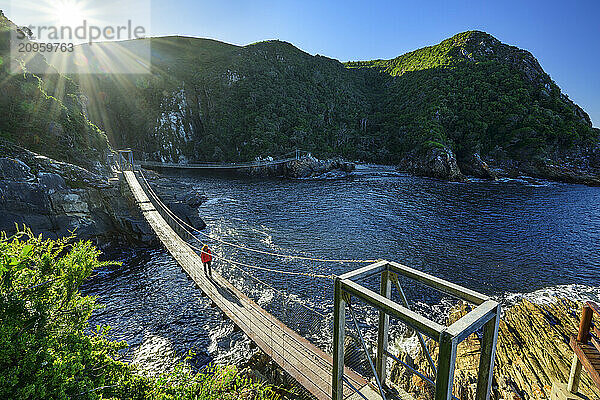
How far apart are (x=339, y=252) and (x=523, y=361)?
10849 mm

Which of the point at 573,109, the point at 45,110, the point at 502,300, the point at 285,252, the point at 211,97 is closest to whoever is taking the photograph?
the point at 502,300

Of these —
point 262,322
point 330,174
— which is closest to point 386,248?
point 262,322

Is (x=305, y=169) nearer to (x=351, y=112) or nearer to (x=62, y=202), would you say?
(x=62, y=202)

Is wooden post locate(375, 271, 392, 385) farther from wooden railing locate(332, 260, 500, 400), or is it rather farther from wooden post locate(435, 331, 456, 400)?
wooden post locate(435, 331, 456, 400)

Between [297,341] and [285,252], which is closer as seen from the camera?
[297,341]

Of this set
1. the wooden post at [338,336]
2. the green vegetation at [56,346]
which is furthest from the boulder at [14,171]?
the wooden post at [338,336]

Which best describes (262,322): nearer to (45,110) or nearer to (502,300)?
(502,300)

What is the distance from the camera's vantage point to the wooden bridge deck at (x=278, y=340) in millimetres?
6266

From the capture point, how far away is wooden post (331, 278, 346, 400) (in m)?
4.97

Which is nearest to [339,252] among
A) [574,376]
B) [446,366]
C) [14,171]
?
[574,376]

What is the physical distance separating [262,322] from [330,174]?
149 ft

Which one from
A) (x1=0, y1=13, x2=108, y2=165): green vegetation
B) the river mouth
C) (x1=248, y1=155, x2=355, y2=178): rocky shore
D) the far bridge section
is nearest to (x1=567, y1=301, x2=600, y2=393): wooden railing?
the river mouth

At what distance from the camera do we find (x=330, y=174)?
52.8 m

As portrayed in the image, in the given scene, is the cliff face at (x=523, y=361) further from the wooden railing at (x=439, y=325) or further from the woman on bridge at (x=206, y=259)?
the woman on bridge at (x=206, y=259)
